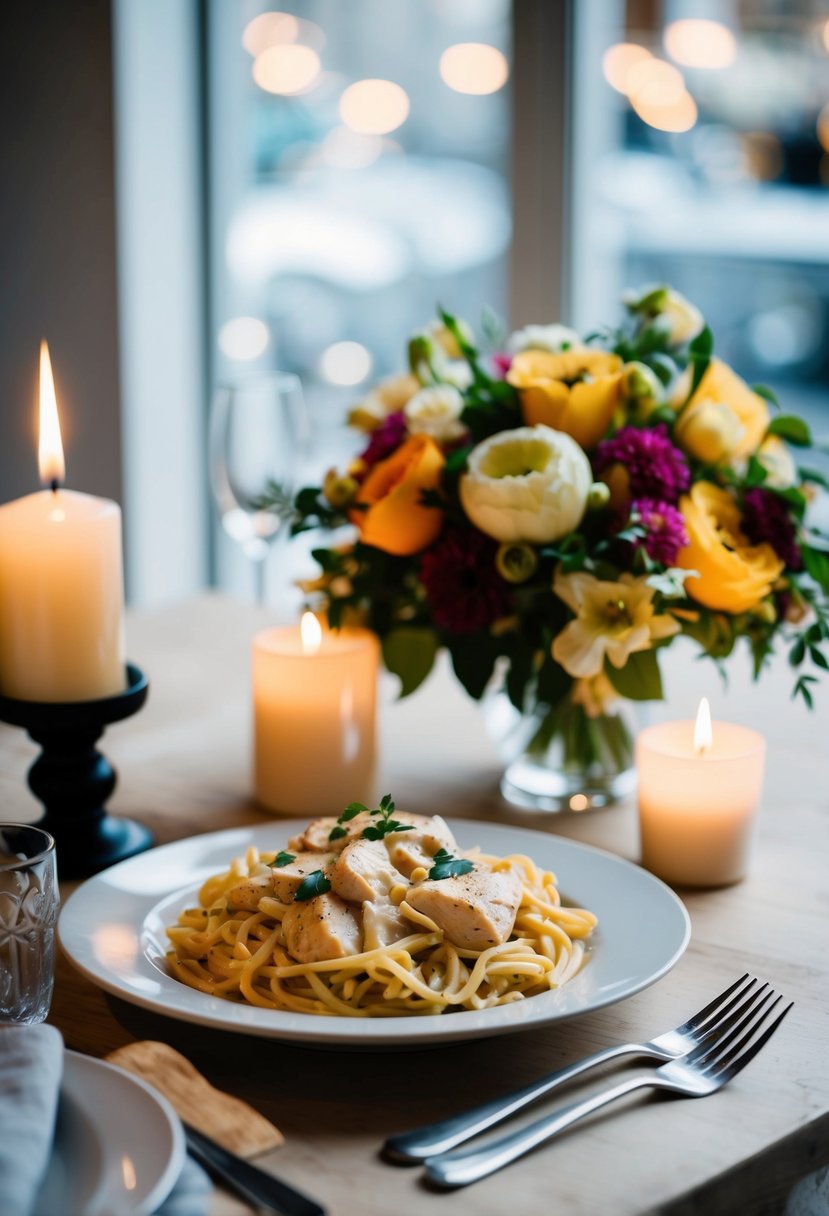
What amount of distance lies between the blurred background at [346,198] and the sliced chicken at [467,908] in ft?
6.21

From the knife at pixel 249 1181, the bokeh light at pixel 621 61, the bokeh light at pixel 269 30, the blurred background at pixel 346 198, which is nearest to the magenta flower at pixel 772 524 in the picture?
the knife at pixel 249 1181

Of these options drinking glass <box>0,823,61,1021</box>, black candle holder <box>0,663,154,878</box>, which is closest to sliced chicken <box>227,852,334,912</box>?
drinking glass <box>0,823,61,1021</box>

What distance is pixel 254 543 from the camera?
5.22ft

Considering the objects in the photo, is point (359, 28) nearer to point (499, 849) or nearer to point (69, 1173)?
point (499, 849)

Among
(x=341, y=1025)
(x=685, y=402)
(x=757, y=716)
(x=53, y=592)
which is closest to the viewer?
(x=341, y=1025)

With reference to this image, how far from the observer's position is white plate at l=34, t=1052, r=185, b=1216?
616 mm

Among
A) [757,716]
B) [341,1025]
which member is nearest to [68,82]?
A: [757,716]

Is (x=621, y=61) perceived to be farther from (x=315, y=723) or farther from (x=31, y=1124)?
(x=31, y=1124)

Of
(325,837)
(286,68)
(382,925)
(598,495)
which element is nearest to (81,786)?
(325,837)

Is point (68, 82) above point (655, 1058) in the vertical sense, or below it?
above

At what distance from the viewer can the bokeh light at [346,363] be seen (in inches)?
124

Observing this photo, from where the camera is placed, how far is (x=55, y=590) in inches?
41.8

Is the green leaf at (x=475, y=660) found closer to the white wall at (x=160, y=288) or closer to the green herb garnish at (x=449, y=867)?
the green herb garnish at (x=449, y=867)

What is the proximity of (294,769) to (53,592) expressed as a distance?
27 cm
